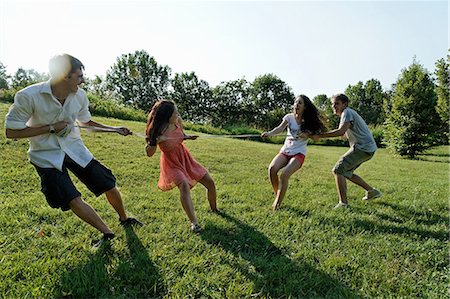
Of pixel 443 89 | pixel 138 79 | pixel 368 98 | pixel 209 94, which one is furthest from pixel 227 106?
pixel 443 89

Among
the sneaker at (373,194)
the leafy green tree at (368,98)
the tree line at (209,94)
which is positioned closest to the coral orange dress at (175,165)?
the sneaker at (373,194)

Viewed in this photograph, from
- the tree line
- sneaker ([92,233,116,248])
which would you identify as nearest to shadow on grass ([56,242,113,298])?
sneaker ([92,233,116,248])

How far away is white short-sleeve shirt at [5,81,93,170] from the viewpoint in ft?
10.4

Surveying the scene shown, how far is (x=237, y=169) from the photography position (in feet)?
27.8

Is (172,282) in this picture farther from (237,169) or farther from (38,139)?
(237,169)

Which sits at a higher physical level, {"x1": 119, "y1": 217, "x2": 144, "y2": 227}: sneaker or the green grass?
{"x1": 119, "y1": 217, "x2": 144, "y2": 227}: sneaker

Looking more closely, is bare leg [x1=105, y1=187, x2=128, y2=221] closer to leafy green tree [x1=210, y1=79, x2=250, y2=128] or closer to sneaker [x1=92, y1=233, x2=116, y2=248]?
sneaker [x1=92, y1=233, x2=116, y2=248]

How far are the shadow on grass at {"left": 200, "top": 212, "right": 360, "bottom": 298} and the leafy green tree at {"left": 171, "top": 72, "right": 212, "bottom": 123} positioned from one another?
5192 cm

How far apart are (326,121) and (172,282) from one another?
3.70 m

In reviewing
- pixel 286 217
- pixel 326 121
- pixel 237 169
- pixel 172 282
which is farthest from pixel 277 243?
pixel 237 169

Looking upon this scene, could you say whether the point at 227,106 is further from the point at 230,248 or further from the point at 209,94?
the point at 230,248

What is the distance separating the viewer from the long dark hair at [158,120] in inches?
167

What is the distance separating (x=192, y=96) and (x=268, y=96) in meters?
13.1

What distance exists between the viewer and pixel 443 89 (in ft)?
74.3
